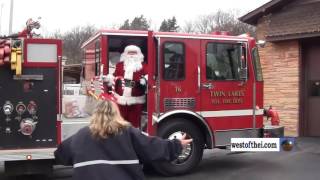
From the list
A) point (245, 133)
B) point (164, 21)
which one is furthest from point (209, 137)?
point (164, 21)

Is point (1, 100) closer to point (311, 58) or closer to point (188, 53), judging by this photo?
point (188, 53)

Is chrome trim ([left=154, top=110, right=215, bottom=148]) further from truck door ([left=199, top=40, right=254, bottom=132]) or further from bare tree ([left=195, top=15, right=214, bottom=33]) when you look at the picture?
bare tree ([left=195, top=15, right=214, bottom=33])

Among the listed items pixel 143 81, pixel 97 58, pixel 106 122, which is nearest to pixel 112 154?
pixel 106 122

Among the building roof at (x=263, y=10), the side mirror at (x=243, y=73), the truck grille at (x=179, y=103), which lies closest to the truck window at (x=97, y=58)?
the truck grille at (x=179, y=103)

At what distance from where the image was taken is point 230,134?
31.6 ft

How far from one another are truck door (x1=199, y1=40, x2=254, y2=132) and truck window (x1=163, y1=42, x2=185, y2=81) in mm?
374

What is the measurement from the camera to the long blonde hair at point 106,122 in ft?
13.1

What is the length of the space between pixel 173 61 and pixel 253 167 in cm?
269

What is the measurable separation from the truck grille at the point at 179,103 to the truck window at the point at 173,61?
0.36m

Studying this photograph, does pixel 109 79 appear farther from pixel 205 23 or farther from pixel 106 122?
pixel 205 23

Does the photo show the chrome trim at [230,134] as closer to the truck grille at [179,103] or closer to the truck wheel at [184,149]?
the truck wheel at [184,149]

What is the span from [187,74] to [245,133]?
1566 millimetres

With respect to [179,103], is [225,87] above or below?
above

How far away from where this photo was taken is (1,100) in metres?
7.29
